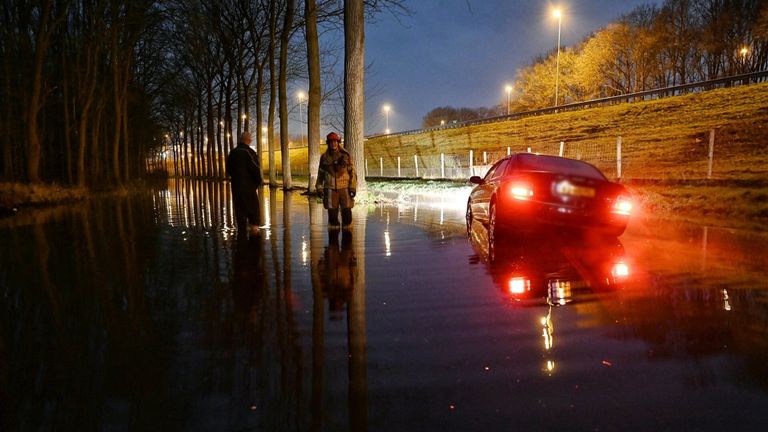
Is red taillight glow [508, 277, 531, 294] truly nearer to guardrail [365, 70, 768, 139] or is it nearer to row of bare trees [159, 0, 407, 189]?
row of bare trees [159, 0, 407, 189]

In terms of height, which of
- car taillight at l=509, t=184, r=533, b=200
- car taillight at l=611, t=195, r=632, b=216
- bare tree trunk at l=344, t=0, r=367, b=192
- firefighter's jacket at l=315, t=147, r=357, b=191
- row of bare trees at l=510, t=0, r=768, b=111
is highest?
row of bare trees at l=510, t=0, r=768, b=111

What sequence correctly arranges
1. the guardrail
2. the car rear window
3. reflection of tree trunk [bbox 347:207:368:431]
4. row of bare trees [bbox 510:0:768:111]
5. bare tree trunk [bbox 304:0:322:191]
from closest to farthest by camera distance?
1. reflection of tree trunk [bbox 347:207:368:431]
2. the car rear window
3. bare tree trunk [bbox 304:0:322:191]
4. the guardrail
5. row of bare trees [bbox 510:0:768:111]

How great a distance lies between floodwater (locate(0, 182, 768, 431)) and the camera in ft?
8.67

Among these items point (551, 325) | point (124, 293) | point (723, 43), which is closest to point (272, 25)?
point (124, 293)

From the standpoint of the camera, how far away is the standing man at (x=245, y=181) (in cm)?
957

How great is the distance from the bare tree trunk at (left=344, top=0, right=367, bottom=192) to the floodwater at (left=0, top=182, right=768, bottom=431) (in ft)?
28.6

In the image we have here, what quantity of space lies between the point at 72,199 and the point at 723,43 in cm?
4730

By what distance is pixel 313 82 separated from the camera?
1895 cm

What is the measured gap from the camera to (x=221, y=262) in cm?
682

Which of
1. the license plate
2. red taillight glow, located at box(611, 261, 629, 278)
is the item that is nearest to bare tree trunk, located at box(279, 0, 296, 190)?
the license plate

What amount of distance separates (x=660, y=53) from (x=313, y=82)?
43.0 metres

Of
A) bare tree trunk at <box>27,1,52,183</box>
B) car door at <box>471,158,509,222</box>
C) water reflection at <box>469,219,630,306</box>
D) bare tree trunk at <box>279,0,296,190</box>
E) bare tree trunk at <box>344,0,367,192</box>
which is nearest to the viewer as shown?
Result: water reflection at <box>469,219,630,306</box>

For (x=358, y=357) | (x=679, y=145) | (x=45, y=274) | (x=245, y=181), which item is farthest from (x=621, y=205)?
(x=679, y=145)

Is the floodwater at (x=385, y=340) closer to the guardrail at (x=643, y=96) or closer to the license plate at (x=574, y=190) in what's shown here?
the license plate at (x=574, y=190)
